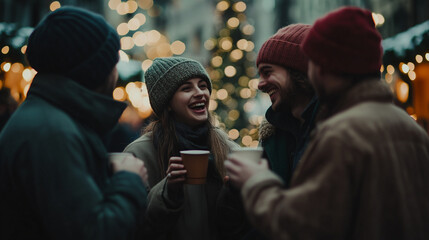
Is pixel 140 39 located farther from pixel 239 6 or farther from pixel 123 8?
pixel 239 6

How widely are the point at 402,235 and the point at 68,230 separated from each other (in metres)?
1.47

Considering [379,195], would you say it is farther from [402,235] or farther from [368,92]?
[368,92]

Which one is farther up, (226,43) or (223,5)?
(223,5)

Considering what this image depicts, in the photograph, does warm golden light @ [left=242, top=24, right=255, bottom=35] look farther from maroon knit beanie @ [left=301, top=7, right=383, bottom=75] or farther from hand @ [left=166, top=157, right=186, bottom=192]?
maroon knit beanie @ [left=301, top=7, right=383, bottom=75]

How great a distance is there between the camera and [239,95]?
14.0 m

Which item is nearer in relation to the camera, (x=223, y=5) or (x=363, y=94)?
(x=363, y=94)

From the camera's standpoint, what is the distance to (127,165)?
2.12 meters

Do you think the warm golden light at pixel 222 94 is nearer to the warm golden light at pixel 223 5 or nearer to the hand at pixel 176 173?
the warm golden light at pixel 223 5

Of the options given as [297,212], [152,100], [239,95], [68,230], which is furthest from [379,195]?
[239,95]

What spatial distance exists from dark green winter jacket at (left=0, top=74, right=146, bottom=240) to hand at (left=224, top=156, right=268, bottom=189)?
476 millimetres

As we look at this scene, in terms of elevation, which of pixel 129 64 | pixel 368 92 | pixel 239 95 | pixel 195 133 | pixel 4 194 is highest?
pixel 368 92

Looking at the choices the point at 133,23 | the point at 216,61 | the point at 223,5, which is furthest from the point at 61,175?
the point at 133,23

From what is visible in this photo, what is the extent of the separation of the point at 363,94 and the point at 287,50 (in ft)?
3.56

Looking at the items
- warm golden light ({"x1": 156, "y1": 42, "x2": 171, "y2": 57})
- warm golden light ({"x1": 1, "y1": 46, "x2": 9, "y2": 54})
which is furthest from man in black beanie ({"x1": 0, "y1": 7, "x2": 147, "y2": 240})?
warm golden light ({"x1": 156, "y1": 42, "x2": 171, "y2": 57})
